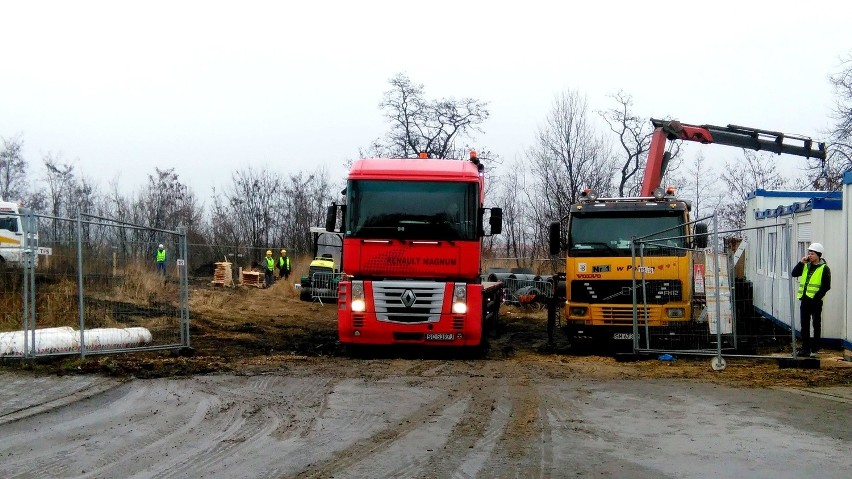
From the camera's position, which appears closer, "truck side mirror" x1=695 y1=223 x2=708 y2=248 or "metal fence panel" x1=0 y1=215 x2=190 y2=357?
"metal fence panel" x1=0 y1=215 x2=190 y2=357

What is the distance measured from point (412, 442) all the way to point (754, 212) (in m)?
18.6

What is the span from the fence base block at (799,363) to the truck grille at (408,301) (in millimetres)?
5417

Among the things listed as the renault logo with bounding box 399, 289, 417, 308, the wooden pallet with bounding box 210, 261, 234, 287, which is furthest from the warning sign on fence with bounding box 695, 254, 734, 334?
the wooden pallet with bounding box 210, 261, 234, 287

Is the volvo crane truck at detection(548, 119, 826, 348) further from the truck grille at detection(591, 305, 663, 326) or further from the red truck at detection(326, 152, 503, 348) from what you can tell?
the red truck at detection(326, 152, 503, 348)

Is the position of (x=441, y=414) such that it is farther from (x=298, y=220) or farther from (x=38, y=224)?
(x=298, y=220)

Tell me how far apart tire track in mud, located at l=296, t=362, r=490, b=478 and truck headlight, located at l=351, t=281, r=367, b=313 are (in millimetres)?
3306

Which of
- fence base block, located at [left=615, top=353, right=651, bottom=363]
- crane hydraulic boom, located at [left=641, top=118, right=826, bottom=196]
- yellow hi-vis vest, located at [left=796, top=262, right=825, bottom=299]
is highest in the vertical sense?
crane hydraulic boom, located at [left=641, top=118, right=826, bottom=196]

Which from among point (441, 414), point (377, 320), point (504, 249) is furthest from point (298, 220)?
point (441, 414)

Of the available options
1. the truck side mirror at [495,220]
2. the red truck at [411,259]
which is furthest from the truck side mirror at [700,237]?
the red truck at [411,259]

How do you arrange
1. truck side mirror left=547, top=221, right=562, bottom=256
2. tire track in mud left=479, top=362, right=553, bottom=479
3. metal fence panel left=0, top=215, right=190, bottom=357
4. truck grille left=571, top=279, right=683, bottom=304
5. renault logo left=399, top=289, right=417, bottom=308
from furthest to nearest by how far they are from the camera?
truck side mirror left=547, top=221, right=562, bottom=256 < truck grille left=571, top=279, right=683, bottom=304 < renault logo left=399, top=289, right=417, bottom=308 < metal fence panel left=0, top=215, right=190, bottom=357 < tire track in mud left=479, top=362, right=553, bottom=479

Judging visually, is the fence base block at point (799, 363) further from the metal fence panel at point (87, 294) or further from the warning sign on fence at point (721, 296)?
the metal fence panel at point (87, 294)

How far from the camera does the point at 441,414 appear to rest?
8883 millimetres

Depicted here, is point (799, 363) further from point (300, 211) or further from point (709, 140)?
point (300, 211)

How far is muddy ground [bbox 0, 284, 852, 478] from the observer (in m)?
6.66
